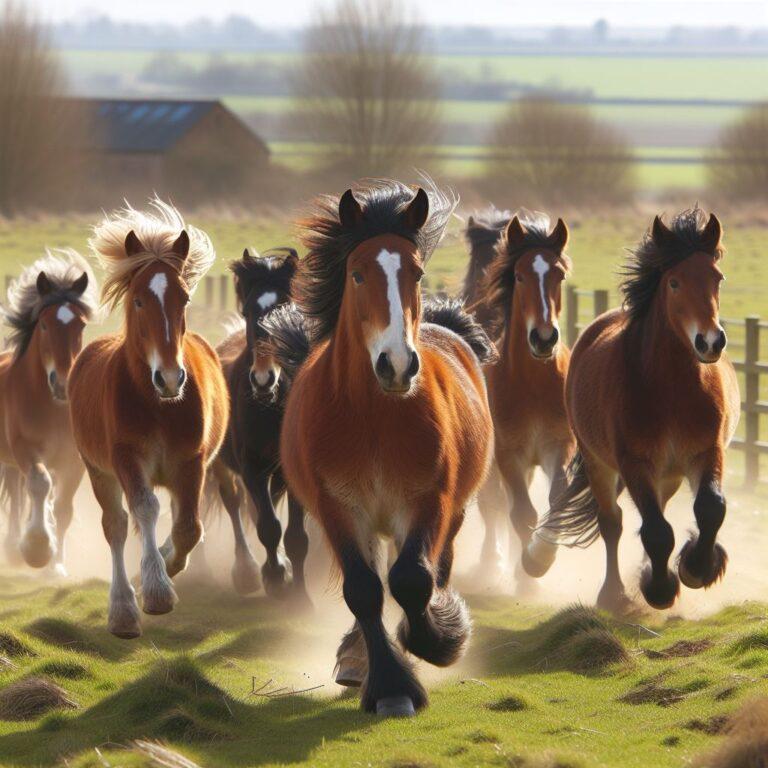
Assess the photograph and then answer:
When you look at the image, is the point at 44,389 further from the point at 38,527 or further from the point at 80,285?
the point at 38,527

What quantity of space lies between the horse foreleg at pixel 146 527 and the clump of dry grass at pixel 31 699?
0.78m

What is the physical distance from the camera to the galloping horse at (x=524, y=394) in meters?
8.78

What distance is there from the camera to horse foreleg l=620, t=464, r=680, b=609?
272 inches

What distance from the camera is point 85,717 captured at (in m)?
5.60

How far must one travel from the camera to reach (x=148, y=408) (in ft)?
22.8

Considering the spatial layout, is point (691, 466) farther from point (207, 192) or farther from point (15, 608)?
point (207, 192)

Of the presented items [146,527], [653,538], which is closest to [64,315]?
[146,527]

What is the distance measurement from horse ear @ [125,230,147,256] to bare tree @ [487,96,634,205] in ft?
127

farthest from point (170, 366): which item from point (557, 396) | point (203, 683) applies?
point (557, 396)

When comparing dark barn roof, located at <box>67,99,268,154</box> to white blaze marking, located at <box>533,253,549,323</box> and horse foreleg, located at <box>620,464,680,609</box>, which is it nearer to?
white blaze marking, located at <box>533,253,549,323</box>

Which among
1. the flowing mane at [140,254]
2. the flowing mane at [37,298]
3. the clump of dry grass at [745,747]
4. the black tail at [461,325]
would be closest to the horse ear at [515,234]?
the black tail at [461,325]

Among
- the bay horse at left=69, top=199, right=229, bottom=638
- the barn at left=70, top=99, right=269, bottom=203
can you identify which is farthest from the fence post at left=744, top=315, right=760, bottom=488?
the barn at left=70, top=99, right=269, bottom=203

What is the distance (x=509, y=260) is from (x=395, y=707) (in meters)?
4.17

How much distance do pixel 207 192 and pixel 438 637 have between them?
46976 mm
